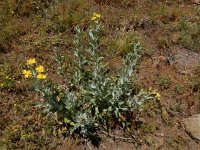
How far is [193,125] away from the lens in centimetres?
505

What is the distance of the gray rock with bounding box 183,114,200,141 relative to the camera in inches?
196

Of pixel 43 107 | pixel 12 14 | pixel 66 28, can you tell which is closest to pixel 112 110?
pixel 43 107

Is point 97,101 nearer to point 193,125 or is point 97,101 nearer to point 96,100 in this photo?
point 96,100

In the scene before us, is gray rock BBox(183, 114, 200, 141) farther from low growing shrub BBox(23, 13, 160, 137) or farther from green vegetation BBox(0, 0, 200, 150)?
low growing shrub BBox(23, 13, 160, 137)

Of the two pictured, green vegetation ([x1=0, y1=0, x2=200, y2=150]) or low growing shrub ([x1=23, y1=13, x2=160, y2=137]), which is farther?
green vegetation ([x1=0, y1=0, x2=200, y2=150])

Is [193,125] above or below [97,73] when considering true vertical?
below

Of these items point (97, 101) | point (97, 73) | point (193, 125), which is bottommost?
point (193, 125)

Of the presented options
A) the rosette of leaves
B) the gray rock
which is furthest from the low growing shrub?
the gray rock

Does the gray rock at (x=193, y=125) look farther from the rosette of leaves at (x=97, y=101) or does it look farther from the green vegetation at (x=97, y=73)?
the rosette of leaves at (x=97, y=101)

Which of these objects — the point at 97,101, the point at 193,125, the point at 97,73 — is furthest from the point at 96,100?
the point at 193,125

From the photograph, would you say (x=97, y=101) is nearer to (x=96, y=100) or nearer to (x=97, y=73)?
(x=96, y=100)

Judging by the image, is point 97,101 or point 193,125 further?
point 193,125

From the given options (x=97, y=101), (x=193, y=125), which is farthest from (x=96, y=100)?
(x=193, y=125)

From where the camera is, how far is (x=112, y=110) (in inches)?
191
